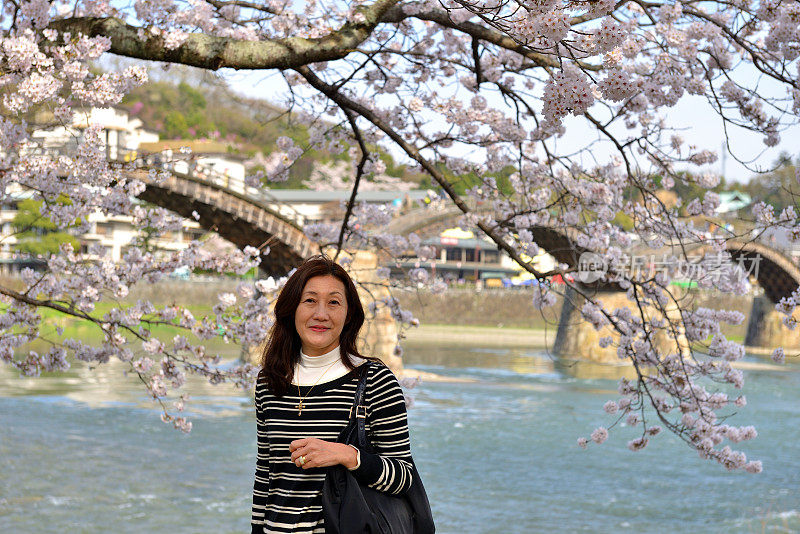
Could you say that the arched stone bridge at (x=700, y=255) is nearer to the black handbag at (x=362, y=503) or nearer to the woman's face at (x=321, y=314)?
the woman's face at (x=321, y=314)

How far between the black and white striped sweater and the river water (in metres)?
6.52

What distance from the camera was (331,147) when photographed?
7.14 metres

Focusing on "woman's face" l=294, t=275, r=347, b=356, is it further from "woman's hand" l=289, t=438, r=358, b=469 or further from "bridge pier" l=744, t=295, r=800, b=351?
"bridge pier" l=744, t=295, r=800, b=351

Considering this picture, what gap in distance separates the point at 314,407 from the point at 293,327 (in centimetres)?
26

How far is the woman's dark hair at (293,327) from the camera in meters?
2.38

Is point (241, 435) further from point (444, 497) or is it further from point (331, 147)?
point (331, 147)

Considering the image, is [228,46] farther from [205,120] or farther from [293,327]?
[205,120]

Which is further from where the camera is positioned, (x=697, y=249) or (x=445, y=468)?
(x=697, y=249)

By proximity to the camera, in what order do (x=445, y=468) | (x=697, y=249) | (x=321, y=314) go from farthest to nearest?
(x=697, y=249)
(x=445, y=468)
(x=321, y=314)

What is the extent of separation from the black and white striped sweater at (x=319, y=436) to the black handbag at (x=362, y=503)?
24 millimetres

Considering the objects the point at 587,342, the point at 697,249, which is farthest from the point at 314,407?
the point at 697,249

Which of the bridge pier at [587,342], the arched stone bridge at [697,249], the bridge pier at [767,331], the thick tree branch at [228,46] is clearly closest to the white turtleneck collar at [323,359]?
the thick tree branch at [228,46]

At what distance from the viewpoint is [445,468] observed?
39.8 feet

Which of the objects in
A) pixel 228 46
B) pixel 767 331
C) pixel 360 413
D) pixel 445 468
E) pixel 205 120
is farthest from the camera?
pixel 205 120
